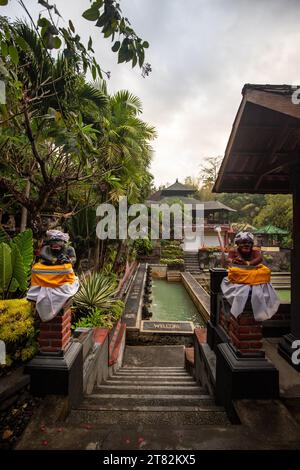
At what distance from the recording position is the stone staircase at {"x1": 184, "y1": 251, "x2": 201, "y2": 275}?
17331 millimetres

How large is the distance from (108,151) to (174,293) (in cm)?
866

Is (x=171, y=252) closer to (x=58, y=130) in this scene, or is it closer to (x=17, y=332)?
(x=58, y=130)

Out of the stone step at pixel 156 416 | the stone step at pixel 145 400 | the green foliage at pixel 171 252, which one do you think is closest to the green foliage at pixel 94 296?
the stone step at pixel 145 400

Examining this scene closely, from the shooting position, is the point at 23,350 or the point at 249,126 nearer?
the point at 23,350

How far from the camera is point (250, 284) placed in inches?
92.1

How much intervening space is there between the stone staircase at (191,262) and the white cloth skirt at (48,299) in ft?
49.4

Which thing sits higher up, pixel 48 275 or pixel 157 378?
pixel 48 275

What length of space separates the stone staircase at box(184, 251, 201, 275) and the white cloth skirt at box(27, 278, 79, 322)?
15064 mm

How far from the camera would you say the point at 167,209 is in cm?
2325

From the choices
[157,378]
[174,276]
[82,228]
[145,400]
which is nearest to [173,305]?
[174,276]

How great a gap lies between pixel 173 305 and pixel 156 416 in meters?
8.37
